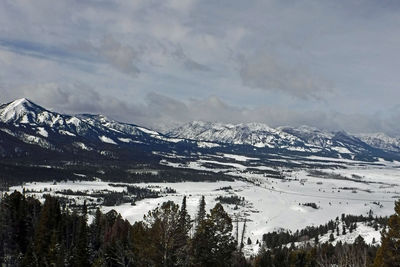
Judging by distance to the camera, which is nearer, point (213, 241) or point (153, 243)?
point (153, 243)

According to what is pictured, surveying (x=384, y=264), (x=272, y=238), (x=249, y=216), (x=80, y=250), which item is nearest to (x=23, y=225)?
(x=80, y=250)

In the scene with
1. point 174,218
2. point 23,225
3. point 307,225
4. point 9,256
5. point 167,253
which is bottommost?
point 307,225

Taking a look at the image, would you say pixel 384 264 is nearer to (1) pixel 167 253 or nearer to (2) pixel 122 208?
(1) pixel 167 253

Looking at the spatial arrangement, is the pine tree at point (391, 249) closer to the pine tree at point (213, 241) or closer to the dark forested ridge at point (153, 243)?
the dark forested ridge at point (153, 243)

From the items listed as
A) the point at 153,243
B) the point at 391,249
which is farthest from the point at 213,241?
the point at 391,249

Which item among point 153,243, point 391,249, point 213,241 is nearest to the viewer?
point 391,249

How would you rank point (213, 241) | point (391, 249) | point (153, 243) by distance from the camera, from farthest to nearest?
1. point (213, 241)
2. point (153, 243)
3. point (391, 249)

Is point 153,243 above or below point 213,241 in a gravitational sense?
above

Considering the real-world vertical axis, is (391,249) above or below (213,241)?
above

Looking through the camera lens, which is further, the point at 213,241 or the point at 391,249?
the point at 213,241

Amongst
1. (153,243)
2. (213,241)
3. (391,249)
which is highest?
(391,249)

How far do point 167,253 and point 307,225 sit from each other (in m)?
148

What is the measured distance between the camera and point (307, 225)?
16538 cm

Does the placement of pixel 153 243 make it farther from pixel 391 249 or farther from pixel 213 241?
pixel 391 249
